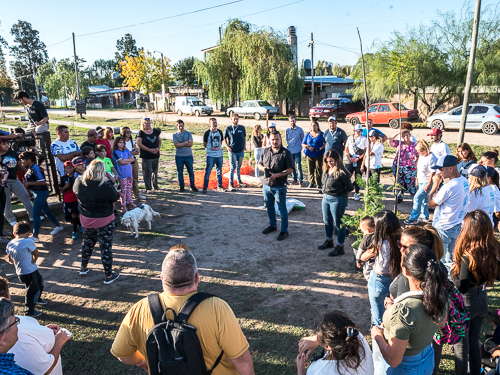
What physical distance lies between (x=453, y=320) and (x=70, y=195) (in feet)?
20.2

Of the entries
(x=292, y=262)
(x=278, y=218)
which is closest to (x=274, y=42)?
(x=278, y=218)

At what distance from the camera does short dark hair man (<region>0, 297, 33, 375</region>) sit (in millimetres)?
1854

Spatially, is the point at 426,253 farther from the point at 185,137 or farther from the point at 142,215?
the point at 185,137

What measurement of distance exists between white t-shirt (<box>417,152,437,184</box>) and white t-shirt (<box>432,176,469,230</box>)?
6.64ft

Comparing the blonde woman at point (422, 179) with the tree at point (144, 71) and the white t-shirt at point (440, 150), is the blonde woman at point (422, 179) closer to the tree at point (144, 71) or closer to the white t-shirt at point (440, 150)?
the white t-shirt at point (440, 150)

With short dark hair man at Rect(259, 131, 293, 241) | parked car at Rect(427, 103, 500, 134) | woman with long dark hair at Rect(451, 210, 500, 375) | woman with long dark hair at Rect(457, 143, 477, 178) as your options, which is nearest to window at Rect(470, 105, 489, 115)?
parked car at Rect(427, 103, 500, 134)

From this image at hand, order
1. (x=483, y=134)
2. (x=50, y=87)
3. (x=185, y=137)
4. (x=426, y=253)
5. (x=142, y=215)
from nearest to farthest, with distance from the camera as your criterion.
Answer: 1. (x=426, y=253)
2. (x=142, y=215)
3. (x=185, y=137)
4. (x=483, y=134)
5. (x=50, y=87)

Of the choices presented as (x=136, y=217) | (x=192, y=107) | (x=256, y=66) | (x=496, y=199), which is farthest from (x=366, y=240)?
(x=192, y=107)

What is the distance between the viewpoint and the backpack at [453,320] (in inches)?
103

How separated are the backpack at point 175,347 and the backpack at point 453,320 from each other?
6.06 ft

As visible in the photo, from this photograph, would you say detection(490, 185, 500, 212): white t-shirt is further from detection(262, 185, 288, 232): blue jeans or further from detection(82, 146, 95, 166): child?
detection(82, 146, 95, 166): child

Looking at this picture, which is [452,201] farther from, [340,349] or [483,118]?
[483,118]

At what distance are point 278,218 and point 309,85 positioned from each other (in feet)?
96.2

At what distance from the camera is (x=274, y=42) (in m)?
27.3
